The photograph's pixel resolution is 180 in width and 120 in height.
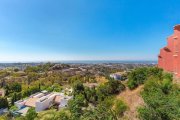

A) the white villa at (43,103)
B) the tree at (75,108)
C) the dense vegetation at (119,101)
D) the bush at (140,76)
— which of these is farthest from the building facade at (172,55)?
the white villa at (43,103)

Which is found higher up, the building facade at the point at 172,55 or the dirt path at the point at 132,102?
the building facade at the point at 172,55

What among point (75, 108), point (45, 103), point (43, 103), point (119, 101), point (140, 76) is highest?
point (140, 76)

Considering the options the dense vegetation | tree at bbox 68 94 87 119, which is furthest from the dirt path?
tree at bbox 68 94 87 119

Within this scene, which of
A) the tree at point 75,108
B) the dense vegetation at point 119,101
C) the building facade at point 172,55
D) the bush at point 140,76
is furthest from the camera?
the bush at point 140,76

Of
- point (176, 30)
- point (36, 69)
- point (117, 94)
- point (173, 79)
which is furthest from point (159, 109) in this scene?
point (36, 69)

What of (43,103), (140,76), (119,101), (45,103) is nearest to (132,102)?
(119,101)

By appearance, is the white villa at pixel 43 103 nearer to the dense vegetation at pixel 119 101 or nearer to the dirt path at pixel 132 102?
the dense vegetation at pixel 119 101

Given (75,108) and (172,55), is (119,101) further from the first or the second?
(172,55)

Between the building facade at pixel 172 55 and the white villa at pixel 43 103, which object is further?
the white villa at pixel 43 103
